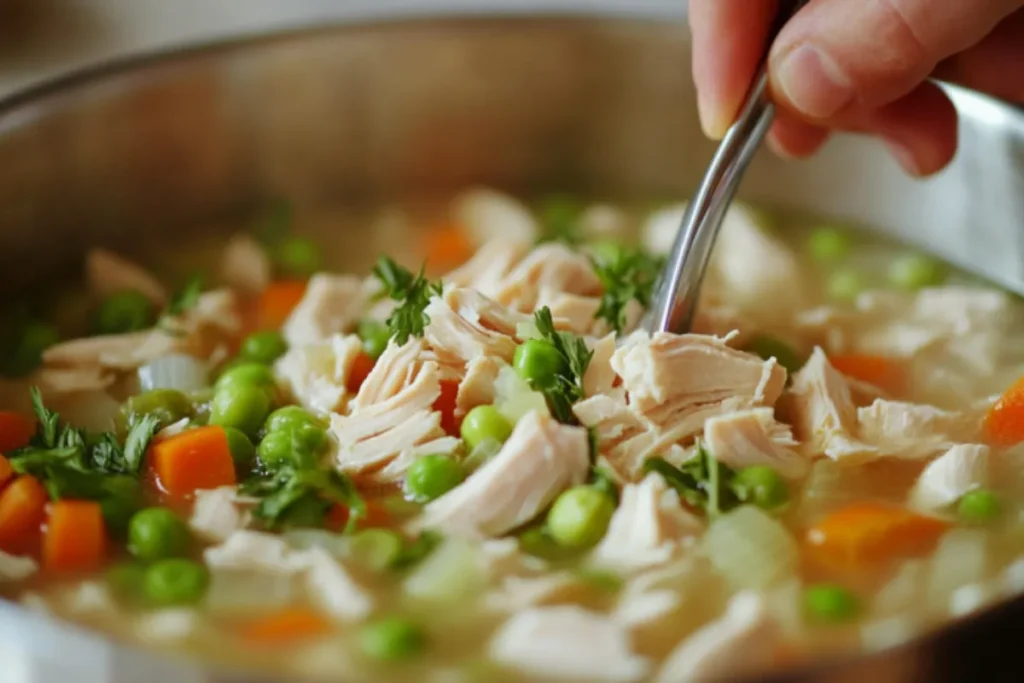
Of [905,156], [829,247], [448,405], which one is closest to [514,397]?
[448,405]

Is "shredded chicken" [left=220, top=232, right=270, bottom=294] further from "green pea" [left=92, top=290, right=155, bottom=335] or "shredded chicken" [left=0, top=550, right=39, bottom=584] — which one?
"shredded chicken" [left=0, top=550, right=39, bottom=584]

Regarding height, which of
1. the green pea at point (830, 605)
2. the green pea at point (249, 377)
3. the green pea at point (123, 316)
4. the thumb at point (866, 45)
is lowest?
the green pea at point (830, 605)

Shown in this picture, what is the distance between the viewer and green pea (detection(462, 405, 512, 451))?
2.09 m

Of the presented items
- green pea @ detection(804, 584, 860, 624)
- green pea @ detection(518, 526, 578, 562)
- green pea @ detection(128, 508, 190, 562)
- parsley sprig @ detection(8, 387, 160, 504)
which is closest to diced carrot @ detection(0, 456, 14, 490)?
parsley sprig @ detection(8, 387, 160, 504)

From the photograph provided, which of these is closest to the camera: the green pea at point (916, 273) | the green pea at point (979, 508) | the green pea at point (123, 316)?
the green pea at point (979, 508)

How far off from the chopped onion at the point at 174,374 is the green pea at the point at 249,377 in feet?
0.28

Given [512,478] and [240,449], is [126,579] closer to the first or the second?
[240,449]

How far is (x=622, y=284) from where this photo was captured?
8.00 feet

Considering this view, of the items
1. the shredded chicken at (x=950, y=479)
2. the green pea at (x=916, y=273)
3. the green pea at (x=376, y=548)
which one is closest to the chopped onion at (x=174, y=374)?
the green pea at (x=376, y=548)

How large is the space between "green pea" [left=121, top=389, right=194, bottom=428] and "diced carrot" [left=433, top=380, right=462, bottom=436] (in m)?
0.52

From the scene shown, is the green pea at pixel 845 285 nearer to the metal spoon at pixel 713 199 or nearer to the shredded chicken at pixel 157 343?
the metal spoon at pixel 713 199

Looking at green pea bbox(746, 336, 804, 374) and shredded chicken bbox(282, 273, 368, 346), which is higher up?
shredded chicken bbox(282, 273, 368, 346)

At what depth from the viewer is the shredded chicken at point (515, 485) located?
1988 mm

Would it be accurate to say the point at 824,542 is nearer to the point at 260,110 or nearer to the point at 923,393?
the point at 923,393
